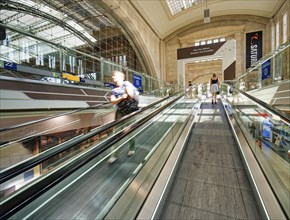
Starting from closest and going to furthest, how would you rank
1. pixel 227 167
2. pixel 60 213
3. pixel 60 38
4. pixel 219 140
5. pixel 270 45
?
1. pixel 60 213
2. pixel 227 167
3. pixel 219 140
4. pixel 270 45
5. pixel 60 38

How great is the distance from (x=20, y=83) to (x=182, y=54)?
11.8 m

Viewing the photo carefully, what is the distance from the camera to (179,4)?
1409 centimetres

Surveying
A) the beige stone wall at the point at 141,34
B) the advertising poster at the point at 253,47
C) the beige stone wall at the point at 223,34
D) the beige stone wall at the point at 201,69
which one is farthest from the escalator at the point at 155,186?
the beige stone wall at the point at 201,69

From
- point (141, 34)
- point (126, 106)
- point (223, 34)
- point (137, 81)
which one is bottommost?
point (126, 106)

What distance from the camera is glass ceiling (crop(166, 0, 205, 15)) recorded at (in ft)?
45.0

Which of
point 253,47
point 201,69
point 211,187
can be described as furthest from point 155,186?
point 201,69

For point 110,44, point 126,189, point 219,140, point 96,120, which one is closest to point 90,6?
point 110,44

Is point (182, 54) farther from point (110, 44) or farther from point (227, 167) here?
point (227, 167)

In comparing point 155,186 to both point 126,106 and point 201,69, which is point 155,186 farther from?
point 201,69

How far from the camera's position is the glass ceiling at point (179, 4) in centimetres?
1371

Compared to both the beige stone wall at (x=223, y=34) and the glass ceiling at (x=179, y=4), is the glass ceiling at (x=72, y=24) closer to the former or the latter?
A: the beige stone wall at (x=223, y=34)

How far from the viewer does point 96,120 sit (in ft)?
15.3

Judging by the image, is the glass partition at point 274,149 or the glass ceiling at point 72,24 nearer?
the glass partition at point 274,149

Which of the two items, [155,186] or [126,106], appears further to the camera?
[126,106]
